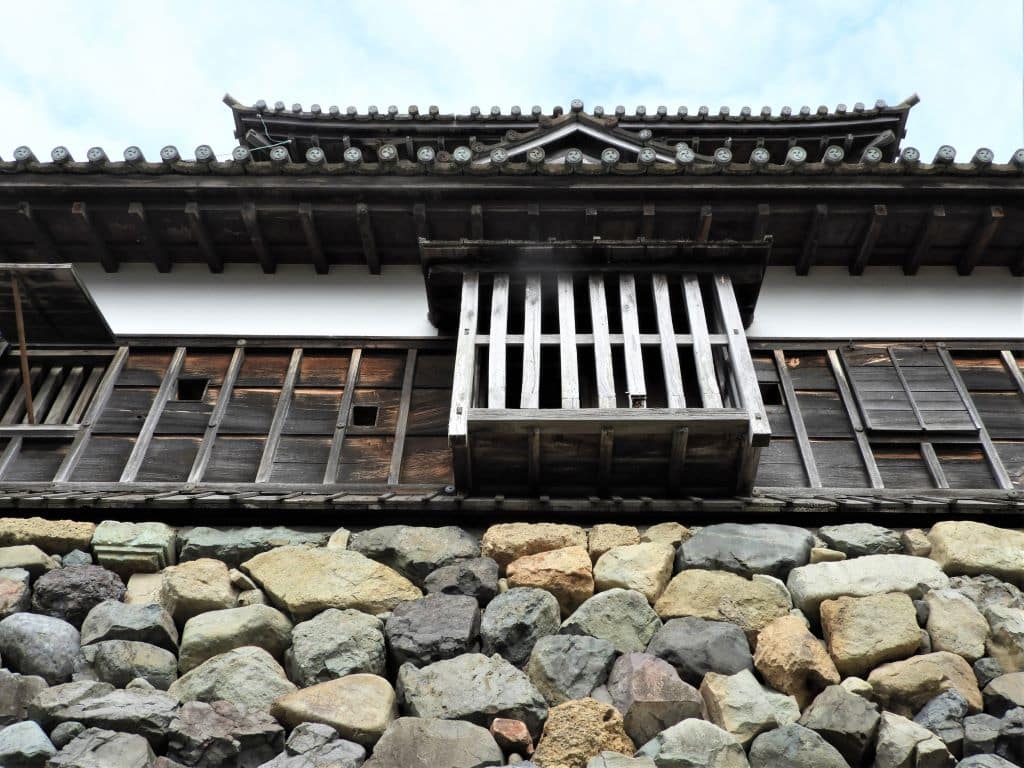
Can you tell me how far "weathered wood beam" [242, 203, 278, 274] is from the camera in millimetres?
8203

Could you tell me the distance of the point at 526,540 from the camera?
580 cm

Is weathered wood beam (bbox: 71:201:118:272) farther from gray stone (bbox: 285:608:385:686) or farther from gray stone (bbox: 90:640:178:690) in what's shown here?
gray stone (bbox: 285:608:385:686)

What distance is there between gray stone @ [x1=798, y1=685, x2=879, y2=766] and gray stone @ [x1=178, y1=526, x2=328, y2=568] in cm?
356

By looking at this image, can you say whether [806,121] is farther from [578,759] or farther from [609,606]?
[578,759]

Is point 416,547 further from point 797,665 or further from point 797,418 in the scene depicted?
point 797,418

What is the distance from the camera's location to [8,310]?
763 centimetres

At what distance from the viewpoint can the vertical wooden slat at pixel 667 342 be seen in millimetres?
6301

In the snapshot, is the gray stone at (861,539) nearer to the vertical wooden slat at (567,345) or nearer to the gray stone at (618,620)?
the gray stone at (618,620)

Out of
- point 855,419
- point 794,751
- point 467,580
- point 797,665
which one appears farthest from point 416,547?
point 855,419

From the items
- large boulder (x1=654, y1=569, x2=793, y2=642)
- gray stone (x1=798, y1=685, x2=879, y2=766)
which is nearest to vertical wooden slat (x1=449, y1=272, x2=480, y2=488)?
large boulder (x1=654, y1=569, x2=793, y2=642)

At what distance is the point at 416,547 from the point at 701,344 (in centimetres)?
292

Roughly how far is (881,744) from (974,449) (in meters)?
3.81

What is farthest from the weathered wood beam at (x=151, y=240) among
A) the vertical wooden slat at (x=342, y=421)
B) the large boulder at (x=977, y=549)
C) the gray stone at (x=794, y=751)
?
the large boulder at (x=977, y=549)

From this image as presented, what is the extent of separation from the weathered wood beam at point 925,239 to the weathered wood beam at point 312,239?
6235mm
